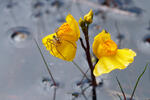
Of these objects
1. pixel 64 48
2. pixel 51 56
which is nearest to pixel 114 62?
pixel 64 48

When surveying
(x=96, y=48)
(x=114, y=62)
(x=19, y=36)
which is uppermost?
(x=19, y=36)

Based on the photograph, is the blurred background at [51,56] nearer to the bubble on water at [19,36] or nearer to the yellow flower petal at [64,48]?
the bubble on water at [19,36]

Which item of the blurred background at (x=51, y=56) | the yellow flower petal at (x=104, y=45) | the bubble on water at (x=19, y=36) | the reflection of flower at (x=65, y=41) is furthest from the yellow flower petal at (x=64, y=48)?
the bubble on water at (x=19, y=36)

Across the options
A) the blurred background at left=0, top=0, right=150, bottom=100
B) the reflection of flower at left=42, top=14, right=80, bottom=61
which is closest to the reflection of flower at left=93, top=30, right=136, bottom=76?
the reflection of flower at left=42, top=14, right=80, bottom=61

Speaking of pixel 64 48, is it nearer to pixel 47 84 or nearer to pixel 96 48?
pixel 96 48

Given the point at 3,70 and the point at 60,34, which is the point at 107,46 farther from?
the point at 3,70

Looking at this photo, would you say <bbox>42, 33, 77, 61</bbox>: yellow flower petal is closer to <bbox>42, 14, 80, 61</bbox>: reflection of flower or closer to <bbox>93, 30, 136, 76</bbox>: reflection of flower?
<bbox>42, 14, 80, 61</bbox>: reflection of flower
